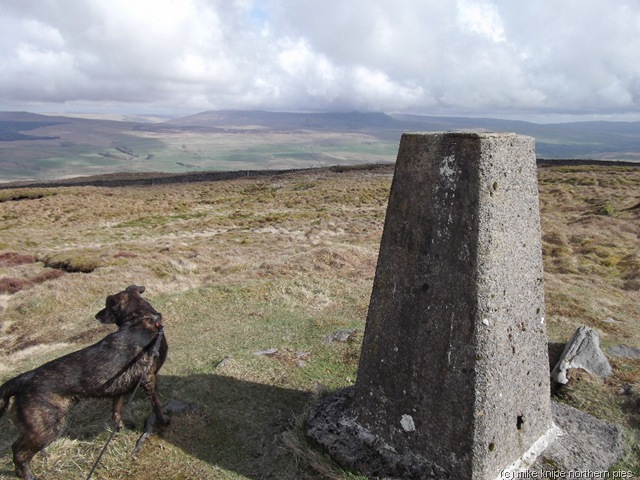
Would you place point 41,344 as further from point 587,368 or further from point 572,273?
point 572,273

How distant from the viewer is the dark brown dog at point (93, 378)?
509cm

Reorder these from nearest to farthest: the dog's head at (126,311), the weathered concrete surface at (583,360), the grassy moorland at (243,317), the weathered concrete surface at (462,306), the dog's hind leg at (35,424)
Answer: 1. the weathered concrete surface at (462,306)
2. the dog's hind leg at (35,424)
3. the grassy moorland at (243,317)
4. the dog's head at (126,311)
5. the weathered concrete surface at (583,360)

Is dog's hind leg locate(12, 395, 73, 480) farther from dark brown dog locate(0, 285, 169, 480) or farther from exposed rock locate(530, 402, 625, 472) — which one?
exposed rock locate(530, 402, 625, 472)

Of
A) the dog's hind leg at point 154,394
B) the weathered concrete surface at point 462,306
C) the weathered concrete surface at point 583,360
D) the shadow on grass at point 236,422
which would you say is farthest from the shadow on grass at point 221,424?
the weathered concrete surface at point 583,360

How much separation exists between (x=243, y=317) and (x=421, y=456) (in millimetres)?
8044

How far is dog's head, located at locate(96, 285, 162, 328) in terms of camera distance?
244 inches

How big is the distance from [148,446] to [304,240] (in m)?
23.1

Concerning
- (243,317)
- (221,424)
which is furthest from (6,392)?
(243,317)

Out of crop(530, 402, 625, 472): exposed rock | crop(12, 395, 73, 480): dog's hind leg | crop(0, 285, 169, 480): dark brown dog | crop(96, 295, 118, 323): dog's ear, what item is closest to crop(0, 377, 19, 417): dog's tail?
crop(0, 285, 169, 480): dark brown dog

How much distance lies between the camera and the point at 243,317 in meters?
12.5

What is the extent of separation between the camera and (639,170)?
202 feet

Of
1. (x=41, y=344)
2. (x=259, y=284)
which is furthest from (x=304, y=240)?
(x=41, y=344)

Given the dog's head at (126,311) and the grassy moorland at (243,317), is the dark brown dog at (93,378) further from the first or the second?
the grassy moorland at (243,317)

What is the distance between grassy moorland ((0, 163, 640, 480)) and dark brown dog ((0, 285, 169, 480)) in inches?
28.0
